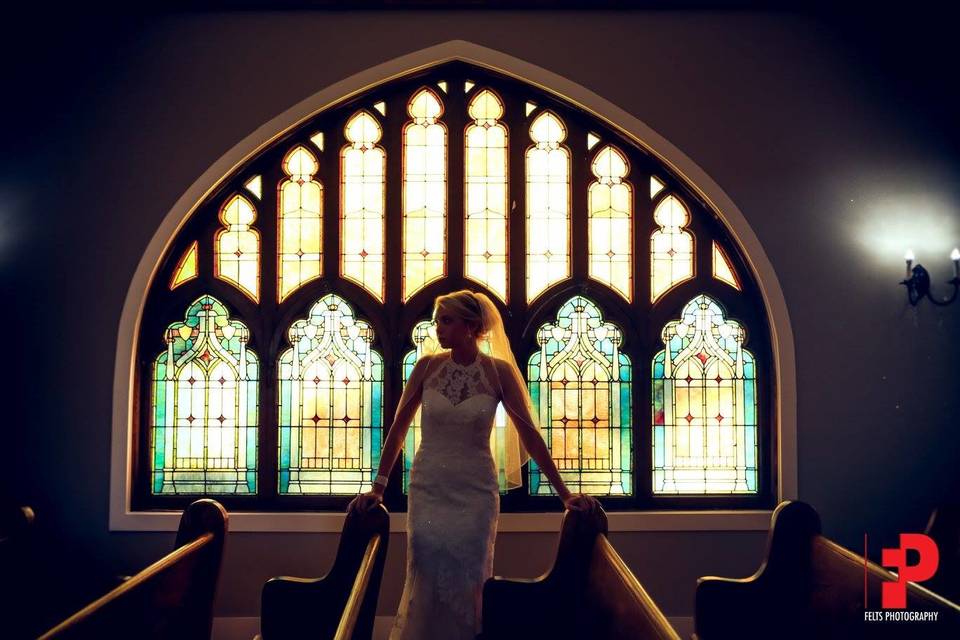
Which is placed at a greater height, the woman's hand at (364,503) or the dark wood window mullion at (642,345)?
the dark wood window mullion at (642,345)

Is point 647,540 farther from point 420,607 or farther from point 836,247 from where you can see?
point 836,247

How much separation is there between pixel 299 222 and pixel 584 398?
6.46 feet

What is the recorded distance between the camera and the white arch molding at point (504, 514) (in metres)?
4.04

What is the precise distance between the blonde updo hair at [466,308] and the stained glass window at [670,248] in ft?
5.29

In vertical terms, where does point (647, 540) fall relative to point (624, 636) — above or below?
below

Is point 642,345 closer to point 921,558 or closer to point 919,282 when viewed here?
point 919,282

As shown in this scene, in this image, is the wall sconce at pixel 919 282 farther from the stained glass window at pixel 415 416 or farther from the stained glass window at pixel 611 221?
the stained glass window at pixel 415 416

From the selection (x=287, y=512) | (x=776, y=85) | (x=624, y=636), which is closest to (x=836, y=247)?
(x=776, y=85)

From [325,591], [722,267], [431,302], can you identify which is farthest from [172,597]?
[722,267]

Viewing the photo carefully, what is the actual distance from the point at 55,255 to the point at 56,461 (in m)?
1.15

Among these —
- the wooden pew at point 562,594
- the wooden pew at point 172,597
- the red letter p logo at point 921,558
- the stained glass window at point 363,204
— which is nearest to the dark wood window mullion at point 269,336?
the stained glass window at point 363,204

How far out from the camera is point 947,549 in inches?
139

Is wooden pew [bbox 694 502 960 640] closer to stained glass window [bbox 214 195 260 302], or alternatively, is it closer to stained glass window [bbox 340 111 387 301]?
stained glass window [bbox 340 111 387 301]

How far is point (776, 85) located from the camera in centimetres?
419
